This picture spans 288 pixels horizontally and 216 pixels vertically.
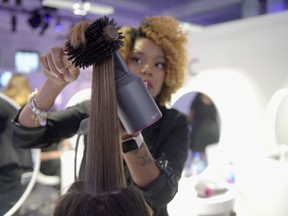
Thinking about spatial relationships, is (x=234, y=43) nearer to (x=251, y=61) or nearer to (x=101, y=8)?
(x=251, y=61)

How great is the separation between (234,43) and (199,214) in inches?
46.0

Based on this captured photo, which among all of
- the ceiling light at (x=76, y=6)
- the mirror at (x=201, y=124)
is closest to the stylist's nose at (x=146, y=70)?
the mirror at (x=201, y=124)

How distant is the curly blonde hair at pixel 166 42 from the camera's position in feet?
3.35

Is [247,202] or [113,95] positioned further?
[247,202]

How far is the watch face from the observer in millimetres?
621

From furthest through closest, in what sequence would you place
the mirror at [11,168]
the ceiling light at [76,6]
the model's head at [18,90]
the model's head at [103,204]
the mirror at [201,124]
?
the ceiling light at [76,6]
the mirror at [201,124]
the model's head at [18,90]
the mirror at [11,168]
the model's head at [103,204]

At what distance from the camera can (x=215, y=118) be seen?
2.33 metres

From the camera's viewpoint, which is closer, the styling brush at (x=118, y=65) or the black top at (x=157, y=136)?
the styling brush at (x=118, y=65)

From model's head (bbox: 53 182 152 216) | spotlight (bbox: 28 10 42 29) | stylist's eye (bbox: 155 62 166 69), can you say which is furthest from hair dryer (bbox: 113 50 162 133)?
spotlight (bbox: 28 10 42 29)

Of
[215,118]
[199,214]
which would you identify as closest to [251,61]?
[215,118]

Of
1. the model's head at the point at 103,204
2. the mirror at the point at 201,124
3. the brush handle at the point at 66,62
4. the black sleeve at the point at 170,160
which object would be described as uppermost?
the brush handle at the point at 66,62

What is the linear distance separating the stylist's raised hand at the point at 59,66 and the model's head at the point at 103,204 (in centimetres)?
21

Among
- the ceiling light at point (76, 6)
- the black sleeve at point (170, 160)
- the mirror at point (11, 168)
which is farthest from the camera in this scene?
the ceiling light at point (76, 6)

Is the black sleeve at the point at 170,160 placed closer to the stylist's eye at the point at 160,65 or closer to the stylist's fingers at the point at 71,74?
the stylist's eye at the point at 160,65
